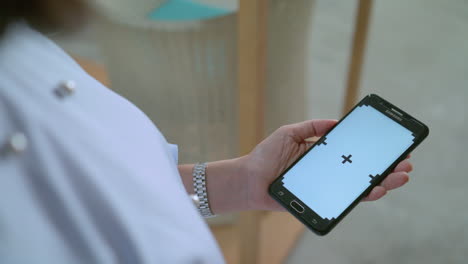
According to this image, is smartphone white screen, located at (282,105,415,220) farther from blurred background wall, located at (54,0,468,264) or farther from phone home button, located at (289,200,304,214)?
blurred background wall, located at (54,0,468,264)

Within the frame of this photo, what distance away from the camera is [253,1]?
0.51 m

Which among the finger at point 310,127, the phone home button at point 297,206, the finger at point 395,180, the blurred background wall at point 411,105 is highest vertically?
the finger at point 310,127

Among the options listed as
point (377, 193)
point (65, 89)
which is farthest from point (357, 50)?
point (65, 89)

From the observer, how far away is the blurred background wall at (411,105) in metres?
0.95

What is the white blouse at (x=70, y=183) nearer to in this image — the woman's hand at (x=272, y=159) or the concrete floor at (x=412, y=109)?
the woman's hand at (x=272, y=159)

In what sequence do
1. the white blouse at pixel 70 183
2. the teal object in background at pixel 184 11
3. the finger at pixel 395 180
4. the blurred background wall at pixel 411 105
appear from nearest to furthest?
the white blouse at pixel 70 183 → the finger at pixel 395 180 → the teal object in background at pixel 184 11 → the blurred background wall at pixel 411 105

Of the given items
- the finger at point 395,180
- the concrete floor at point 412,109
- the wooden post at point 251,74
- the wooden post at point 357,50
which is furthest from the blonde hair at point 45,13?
the concrete floor at point 412,109

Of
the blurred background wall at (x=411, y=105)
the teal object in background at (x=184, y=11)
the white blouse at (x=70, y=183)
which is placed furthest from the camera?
the blurred background wall at (x=411, y=105)

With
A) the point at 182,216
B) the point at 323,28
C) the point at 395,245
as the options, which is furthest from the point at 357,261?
the point at 323,28

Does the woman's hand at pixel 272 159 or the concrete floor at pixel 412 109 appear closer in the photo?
the woman's hand at pixel 272 159

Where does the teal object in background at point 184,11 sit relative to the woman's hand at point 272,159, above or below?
above

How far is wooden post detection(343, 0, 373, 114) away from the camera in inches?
33.0

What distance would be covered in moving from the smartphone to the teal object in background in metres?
0.31

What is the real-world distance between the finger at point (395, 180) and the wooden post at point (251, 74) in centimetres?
20
